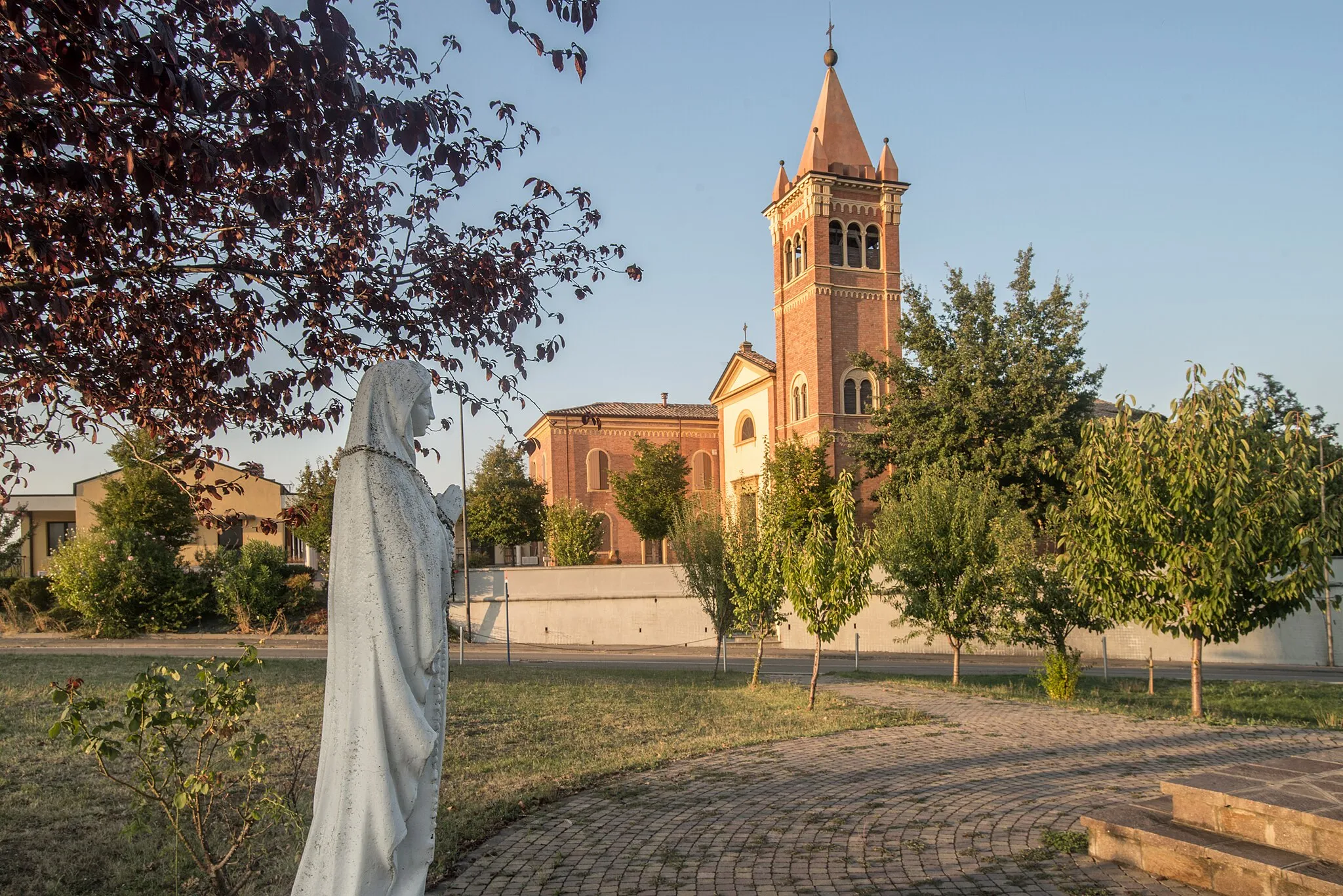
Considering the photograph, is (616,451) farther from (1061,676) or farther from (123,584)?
(1061,676)

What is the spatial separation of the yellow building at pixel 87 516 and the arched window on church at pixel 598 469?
1531cm

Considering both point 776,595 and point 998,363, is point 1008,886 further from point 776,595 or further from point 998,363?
point 998,363

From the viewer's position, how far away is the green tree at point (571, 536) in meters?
43.4

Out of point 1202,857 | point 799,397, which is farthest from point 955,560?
point 799,397

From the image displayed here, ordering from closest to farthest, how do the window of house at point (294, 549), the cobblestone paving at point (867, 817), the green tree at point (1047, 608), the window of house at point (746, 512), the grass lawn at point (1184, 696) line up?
1. the cobblestone paving at point (867, 817)
2. the grass lawn at point (1184, 696)
3. the green tree at point (1047, 608)
4. the window of house at point (746, 512)
5. the window of house at point (294, 549)

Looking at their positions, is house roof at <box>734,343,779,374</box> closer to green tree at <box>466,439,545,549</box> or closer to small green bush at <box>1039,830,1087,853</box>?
green tree at <box>466,439,545,549</box>

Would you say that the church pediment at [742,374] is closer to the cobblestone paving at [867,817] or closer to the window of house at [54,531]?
the cobblestone paving at [867,817]

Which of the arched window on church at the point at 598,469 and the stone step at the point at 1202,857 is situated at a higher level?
the arched window on church at the point at 598,469

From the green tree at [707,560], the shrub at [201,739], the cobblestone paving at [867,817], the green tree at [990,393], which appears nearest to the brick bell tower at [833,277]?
the green tree at [990,393]

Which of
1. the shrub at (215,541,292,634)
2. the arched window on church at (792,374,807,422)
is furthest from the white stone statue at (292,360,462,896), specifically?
the arched window on church at (792,374,807,422)

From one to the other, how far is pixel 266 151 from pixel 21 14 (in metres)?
1.20

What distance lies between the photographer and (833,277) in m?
40.2

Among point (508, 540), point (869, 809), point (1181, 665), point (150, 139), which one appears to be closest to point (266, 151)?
point (150, 139)

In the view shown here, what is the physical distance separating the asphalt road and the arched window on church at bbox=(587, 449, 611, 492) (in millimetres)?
20136
